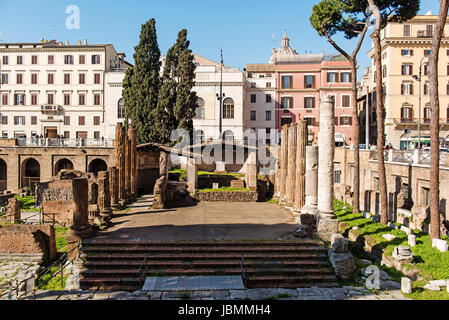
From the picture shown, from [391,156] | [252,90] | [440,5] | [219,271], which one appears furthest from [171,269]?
[252,90]

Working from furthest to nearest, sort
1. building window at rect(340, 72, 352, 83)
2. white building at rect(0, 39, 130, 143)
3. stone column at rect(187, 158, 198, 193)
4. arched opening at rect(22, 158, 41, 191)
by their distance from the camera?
building window at rect(340, 72, 352, 83) → white building at rect(0, 39, 130, 143) → arched opening at rect(22, 158, 41, 191) → stone column at rect(187, 158, 198, 193)

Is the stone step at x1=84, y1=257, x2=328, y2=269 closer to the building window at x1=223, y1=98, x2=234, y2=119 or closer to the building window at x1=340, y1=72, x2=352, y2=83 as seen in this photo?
the building window at x1=223, y1=98, x2=234, y2=119

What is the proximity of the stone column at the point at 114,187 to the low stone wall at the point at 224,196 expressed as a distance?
5612 millimetres

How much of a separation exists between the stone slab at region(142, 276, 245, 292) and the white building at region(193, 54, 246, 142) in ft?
105

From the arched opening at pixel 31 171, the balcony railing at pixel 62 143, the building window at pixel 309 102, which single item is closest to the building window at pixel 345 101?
the building window at pixel 309 102

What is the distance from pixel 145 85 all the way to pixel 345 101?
23.7 meters

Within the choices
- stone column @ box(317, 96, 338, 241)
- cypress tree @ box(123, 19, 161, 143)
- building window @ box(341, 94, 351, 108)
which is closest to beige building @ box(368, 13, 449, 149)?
building window @ box(341, 94, 351, 108)

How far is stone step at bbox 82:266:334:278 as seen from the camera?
38.6 ft

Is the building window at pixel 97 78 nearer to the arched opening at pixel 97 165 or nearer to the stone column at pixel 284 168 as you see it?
the arched opening at pixel 97 165

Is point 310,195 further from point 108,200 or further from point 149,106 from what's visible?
point 149,106

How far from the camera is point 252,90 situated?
4631 cm

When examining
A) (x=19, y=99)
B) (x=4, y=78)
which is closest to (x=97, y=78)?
(x=19, y=99)

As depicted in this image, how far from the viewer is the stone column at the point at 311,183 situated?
52.9ft
